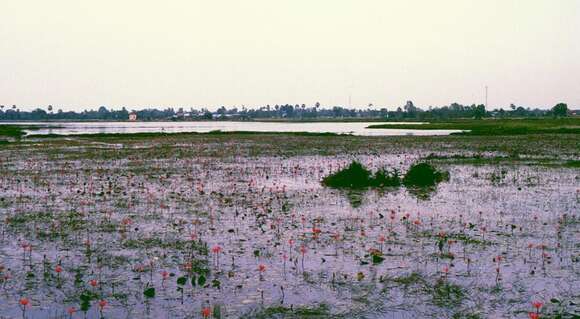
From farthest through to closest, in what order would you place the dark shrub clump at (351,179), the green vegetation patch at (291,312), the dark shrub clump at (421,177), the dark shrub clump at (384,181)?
the dark shrub clump at (421,177)
the dark shrub clump at (384,181)
the dark shrub clump at (351,179)
the green vegetation patch at (291,312)

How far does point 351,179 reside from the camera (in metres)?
22.5

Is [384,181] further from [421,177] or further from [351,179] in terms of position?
[421,177]

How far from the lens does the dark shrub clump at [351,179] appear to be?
73.4 feet

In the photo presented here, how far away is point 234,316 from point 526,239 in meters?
7.70

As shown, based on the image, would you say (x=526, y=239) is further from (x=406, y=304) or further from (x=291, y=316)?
(x=291, y=316)

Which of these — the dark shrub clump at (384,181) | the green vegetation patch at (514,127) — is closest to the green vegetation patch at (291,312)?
the dark shrub clump at (384,181)

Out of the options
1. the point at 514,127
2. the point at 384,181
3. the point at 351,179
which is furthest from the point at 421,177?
the point at 514,127

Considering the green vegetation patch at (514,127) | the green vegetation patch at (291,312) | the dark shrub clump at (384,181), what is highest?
the green vegetation patch at (514,127)

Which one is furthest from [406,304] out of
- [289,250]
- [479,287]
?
[289,250]

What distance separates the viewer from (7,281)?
9.62 metres

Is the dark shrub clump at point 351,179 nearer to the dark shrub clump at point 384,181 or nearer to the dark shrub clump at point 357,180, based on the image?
the dark shrub clump at point 357,180

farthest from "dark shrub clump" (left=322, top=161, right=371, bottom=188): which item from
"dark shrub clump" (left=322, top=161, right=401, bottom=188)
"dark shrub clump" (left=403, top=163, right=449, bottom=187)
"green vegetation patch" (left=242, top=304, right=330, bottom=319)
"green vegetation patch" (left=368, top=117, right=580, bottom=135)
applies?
"green vegetation patch" (left=368, top=117, right=580, bottom=135)

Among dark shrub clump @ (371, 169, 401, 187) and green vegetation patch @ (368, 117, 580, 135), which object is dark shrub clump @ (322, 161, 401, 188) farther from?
green vegetation patch @ (368, 117, 580, 135)

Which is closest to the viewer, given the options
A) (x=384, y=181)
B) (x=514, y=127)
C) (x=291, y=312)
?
(x=291, y=312)
